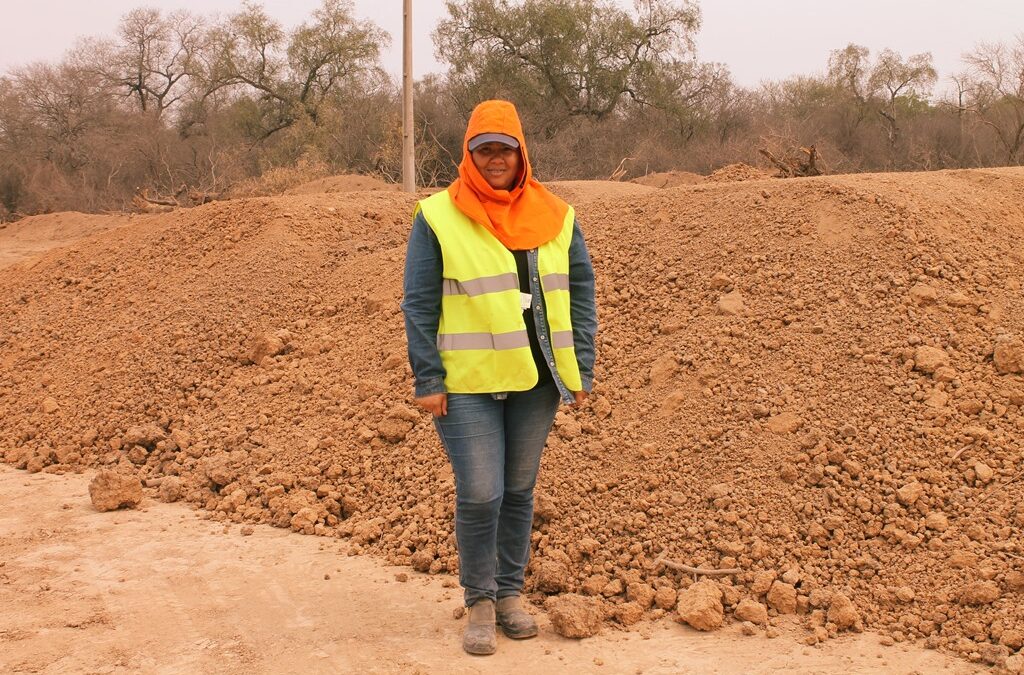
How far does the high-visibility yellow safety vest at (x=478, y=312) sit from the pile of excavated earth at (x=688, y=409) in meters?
0.89

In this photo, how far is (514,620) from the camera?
10.5 ft

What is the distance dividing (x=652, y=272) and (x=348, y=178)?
742 cm

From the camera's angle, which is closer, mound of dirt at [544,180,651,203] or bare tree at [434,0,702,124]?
mound of dirt at [544,180,651,203]

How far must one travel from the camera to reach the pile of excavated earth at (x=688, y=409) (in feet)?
11.3

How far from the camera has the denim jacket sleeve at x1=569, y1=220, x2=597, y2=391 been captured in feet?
10.2

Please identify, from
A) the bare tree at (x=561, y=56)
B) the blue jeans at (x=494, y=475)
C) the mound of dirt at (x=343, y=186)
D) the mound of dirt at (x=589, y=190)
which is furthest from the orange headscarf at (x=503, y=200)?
the bare tree at (x=561, y=56)

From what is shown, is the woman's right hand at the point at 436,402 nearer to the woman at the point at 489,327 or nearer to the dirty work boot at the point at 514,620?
the woman at the point at 489,327

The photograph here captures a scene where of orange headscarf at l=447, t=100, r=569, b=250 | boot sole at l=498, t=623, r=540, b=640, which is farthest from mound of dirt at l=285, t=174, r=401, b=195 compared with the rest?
boot sole at l=498, t=623, r=540, b=640

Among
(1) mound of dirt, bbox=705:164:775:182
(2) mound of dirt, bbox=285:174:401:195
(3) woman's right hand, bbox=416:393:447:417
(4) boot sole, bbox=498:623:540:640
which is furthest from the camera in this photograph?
(2) mound of dirt, bbox=285:174:401:195

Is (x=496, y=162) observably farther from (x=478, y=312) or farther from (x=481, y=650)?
(x=481, y=650)

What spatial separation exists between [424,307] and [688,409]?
177 cm

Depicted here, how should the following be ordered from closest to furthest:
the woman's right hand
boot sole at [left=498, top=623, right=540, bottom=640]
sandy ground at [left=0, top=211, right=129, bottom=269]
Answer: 1. the woman's right hand
2. boot sole at [left=498, top=623, right=540, bottom=640]
3. sandy ground at [left=0, top=211, right=129, bottom=269]

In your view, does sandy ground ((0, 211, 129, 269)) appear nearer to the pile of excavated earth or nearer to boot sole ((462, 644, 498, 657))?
the pile of excavated earth

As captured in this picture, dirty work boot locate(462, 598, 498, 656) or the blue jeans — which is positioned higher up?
the blue jeans
